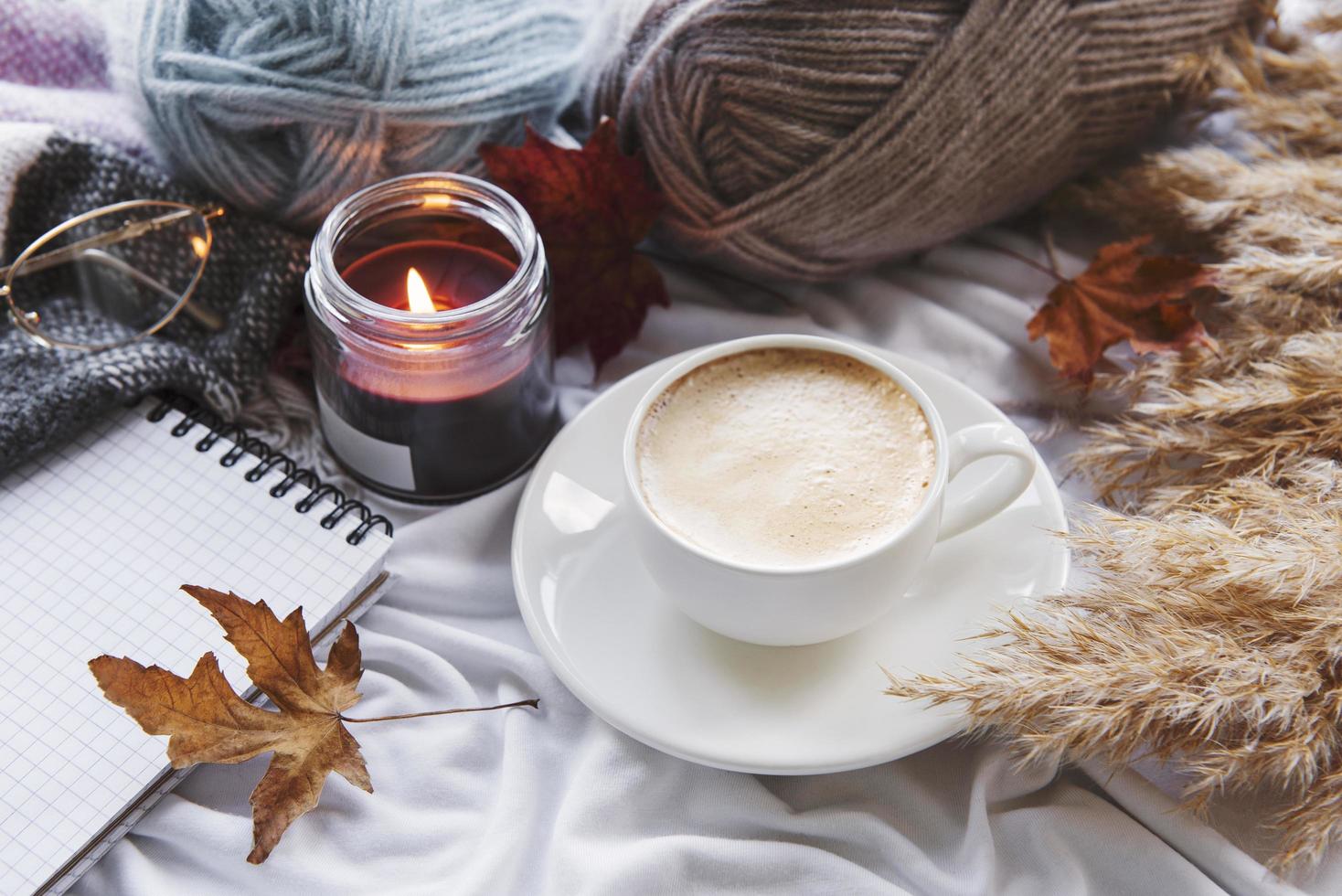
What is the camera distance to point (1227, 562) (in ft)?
2.39

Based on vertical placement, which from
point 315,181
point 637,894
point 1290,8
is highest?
point 1290,8

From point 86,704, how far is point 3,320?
37cm

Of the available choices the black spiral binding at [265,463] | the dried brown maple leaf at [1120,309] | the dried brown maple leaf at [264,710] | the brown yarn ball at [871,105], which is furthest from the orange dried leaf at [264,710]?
the dried brown maple leaf at [1120,309]

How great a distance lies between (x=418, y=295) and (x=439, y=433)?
11 cm

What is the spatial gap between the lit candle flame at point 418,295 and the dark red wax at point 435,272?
0.01 metres

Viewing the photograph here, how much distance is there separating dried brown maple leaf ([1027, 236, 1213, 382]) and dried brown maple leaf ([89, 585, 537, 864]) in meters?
0.64

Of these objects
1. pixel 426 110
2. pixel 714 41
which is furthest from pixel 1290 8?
pixel 426 110

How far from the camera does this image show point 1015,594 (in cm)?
82

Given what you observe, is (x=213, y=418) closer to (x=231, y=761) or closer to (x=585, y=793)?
(x=231, y=761)

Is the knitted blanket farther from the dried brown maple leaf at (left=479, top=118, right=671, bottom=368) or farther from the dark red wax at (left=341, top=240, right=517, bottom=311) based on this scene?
the dried brown maple leaf at (left=479, top=118, right=671, bottom=368)

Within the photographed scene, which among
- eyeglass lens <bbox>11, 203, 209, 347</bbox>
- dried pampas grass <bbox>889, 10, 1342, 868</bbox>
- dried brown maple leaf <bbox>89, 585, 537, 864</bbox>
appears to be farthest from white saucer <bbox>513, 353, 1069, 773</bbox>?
eyeglass lens <bbox>11, 203, 209, 347</bbox>

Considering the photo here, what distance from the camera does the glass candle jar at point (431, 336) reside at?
2.87 ft

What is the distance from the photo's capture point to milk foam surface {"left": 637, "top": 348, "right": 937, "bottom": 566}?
2.50 feet

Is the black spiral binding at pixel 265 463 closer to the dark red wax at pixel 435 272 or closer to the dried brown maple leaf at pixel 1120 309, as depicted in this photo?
the dark red wax at pixel 435 272
